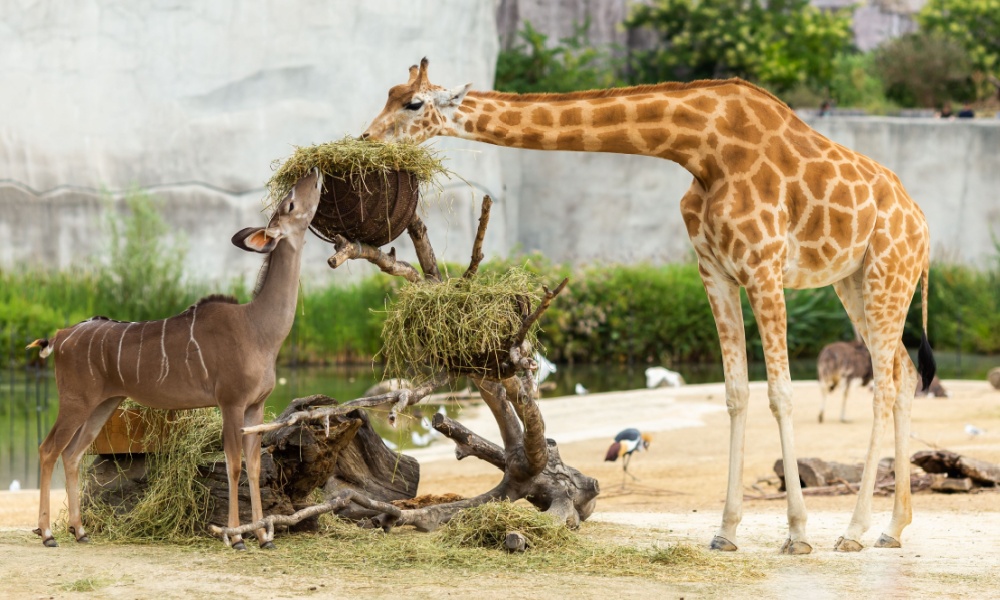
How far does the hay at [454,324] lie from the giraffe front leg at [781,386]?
4.22 ft

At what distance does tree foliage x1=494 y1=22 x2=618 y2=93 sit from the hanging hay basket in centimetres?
2492

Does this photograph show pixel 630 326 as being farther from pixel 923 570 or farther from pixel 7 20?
pixel 923 570

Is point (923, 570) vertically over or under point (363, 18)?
under

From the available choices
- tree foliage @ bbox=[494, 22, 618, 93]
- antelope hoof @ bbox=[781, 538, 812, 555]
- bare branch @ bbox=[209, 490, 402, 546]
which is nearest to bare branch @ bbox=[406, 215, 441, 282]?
bare branch @ bbox=[209, 490, 402, 546]

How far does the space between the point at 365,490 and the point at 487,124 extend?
7.77ft

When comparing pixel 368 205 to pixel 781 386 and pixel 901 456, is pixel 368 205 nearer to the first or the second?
pixel 781 386

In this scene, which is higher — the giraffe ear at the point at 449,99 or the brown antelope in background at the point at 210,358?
the giraffe ear at the point at 449,99

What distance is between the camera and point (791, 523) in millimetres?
7012

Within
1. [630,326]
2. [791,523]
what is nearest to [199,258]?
[630,326]

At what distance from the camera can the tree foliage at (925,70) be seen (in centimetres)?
3344

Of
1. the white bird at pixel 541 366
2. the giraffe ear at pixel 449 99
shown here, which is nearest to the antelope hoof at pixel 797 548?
the white bird at pixel 541 366

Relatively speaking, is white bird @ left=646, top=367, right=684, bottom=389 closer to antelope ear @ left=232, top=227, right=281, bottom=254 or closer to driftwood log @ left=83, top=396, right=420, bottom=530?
driftwood log @ left=83, top=396, right=420, bottom=530

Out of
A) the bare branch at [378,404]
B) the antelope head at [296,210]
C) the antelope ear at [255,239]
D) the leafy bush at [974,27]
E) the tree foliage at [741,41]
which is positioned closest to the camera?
the bare branch at [378,404]

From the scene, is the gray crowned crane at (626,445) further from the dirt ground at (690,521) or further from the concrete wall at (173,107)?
the concrete wall at (173,107)
